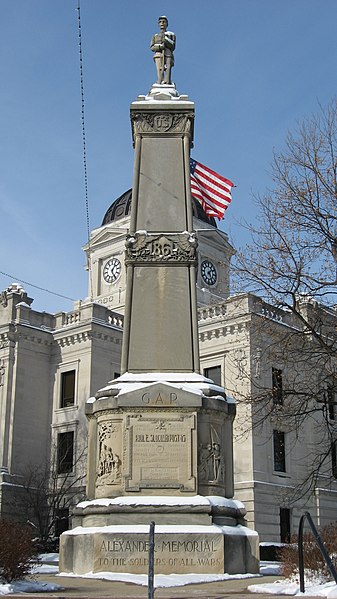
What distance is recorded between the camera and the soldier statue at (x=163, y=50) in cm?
1694

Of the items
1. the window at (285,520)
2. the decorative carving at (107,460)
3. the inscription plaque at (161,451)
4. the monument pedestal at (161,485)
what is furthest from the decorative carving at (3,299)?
the inscription plaque at (161,451)

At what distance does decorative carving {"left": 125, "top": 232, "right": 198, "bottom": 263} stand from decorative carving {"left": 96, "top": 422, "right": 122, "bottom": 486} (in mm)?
3303

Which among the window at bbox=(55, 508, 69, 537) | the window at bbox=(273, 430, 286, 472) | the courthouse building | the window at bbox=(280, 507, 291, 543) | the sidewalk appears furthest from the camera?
the window at bbox=(273, 430, 286, 472)

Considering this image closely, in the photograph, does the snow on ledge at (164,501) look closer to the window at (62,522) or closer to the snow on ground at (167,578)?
the snow on ground at (167,578)

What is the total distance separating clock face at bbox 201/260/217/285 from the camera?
176 ft

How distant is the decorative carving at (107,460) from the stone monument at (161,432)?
18 mm

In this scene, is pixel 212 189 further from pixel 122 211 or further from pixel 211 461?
pixel 122 211

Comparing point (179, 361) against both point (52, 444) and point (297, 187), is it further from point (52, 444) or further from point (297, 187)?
point (52, 444)

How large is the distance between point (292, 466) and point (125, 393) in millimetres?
27944

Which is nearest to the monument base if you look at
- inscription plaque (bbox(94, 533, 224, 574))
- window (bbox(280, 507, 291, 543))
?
inscription plaque (bbox(94, 533, 224, 574))

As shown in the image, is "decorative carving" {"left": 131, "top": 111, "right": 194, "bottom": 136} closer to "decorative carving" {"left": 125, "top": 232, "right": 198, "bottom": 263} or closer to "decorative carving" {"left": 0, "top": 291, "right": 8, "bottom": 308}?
"decorative carving" {"left": 125, "top": 232, "right": 198, "bottom": 263}

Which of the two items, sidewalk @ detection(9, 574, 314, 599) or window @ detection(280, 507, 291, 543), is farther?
window @ detection(280, 507, 291, 543)

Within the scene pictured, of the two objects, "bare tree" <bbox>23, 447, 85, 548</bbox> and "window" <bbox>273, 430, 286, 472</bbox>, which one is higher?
"window" <bbox>273, 430, 286, 472</bbox>

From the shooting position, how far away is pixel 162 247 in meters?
15.2
